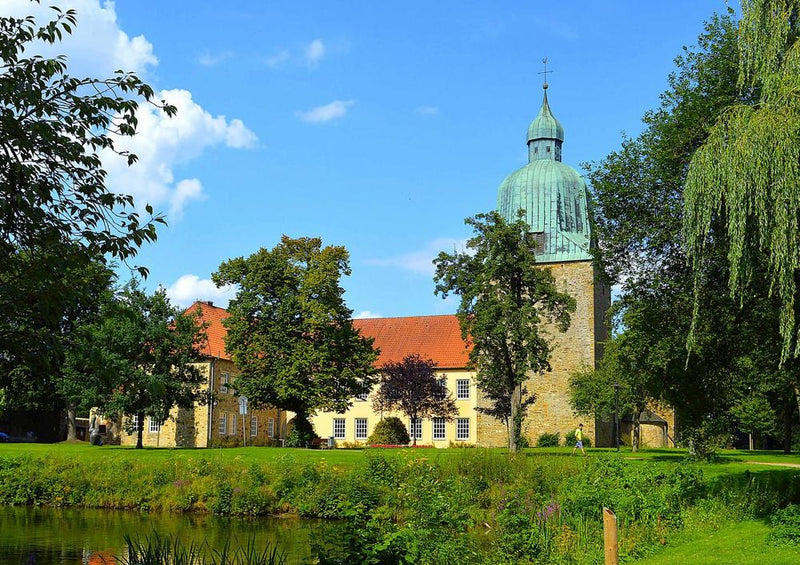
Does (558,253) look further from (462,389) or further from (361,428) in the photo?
(361,428)

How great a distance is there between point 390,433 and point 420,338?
29.0 ft

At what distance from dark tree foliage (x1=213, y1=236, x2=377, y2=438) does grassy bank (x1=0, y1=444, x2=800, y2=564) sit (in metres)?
8.86

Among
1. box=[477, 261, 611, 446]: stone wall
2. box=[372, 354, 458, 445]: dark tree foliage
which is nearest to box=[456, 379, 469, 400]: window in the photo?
box=[477, 261, 611, 446]: stone wall

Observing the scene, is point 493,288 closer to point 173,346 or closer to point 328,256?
point 328,256

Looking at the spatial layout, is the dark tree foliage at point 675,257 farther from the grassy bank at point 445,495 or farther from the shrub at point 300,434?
the shrub at point 300,434

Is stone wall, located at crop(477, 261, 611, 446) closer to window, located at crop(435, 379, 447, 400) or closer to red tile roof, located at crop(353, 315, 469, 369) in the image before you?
window, located at crop(435, 379, 447, 400)

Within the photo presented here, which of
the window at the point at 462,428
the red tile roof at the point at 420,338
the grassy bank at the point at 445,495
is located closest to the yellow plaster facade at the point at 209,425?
the red tile roof at the point at 420,338

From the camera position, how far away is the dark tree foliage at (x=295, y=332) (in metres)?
38.8

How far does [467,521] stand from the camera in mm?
13117

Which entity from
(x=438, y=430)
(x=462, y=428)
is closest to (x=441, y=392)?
(x=438, y=430)

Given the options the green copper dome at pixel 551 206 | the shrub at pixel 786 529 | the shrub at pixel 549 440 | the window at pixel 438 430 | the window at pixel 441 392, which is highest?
the green copper dome at pixel 551 206

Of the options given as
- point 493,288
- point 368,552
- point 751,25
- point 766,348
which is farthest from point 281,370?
point 368,552

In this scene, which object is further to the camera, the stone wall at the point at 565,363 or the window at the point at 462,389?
the window at the point at 462,389

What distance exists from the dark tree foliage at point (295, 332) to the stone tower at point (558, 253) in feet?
48.1
